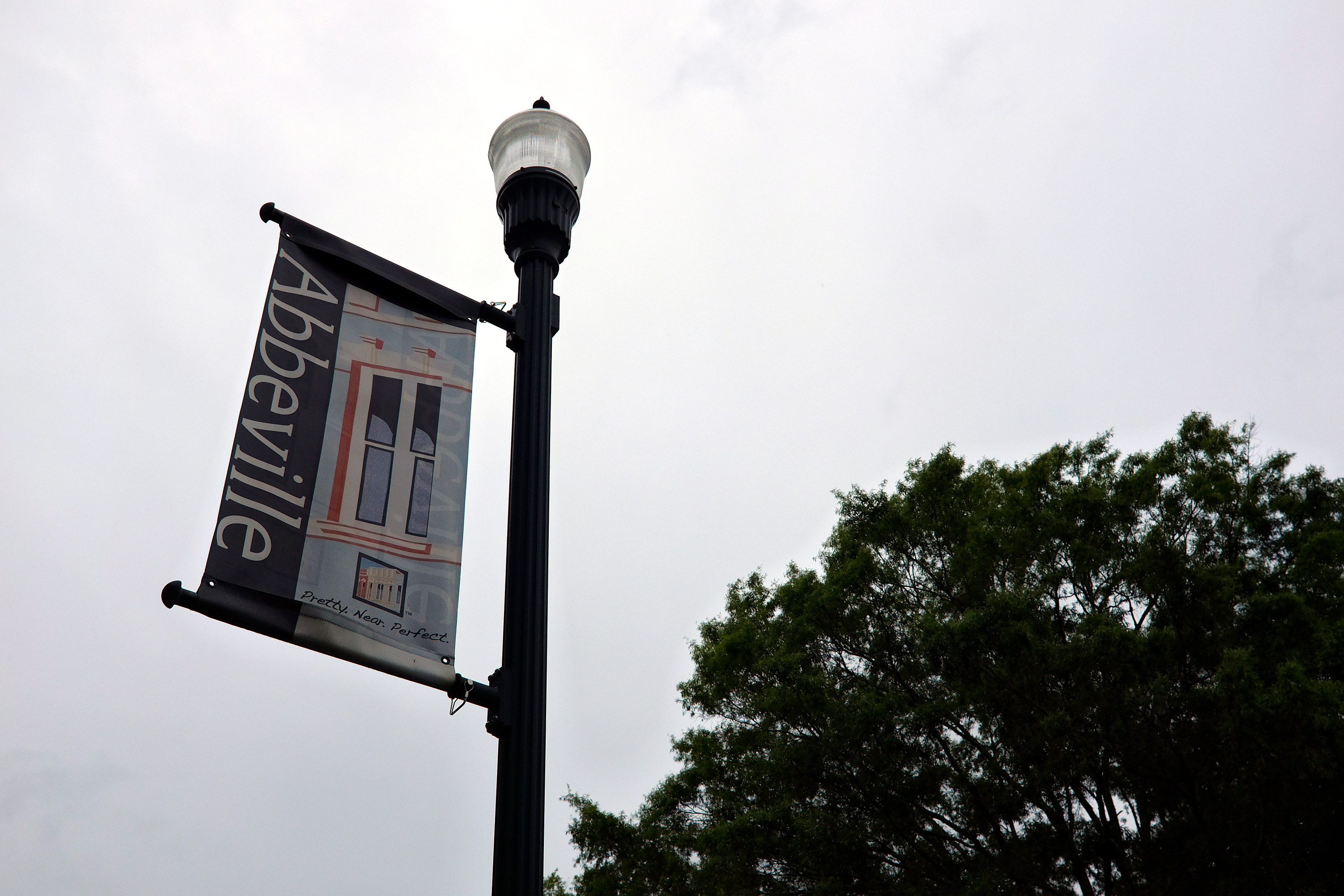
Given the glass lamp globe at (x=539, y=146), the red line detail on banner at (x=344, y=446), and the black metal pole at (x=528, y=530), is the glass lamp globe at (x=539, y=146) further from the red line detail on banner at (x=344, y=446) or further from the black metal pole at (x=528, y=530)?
the red line detail on banner at (x=344, y=446)

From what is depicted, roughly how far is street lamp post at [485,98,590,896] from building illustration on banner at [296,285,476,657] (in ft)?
0.85

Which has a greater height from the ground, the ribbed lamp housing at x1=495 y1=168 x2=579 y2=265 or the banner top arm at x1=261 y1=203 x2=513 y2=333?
the ribbed lamp housing at x1=495 y1=168 x2=579 y2=265

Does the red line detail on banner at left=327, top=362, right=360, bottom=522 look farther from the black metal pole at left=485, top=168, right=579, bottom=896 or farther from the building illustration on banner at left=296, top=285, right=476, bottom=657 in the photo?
the black metal pole at left=485, top=168, right=579, bottom=896

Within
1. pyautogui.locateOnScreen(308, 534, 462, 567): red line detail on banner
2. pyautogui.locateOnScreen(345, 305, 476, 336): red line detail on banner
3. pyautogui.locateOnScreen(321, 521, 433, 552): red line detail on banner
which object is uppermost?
pyautogui.locateOnScreen(345, 305, 476, 336): red line detail on banner

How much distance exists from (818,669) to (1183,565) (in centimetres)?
523

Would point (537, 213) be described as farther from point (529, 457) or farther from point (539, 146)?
point (529, 457)

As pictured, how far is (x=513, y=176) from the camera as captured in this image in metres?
5.23

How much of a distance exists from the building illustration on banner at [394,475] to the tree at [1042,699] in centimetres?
1022

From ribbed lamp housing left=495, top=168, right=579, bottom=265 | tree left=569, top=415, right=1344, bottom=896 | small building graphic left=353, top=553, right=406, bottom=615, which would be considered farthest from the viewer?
tree left=569, top=415, right=1344, bottom=896

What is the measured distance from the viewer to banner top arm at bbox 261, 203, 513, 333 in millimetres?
4602

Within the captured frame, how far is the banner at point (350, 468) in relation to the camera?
3.82 meters

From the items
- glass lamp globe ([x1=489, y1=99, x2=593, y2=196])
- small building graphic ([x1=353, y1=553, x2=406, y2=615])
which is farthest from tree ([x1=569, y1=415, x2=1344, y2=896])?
small building graphic ([x1=353, y1=553, x2=406, y2=615])

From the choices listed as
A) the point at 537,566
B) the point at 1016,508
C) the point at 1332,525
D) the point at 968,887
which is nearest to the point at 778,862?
the point at 968,887

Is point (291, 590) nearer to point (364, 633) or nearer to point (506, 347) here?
point (364, 633)
